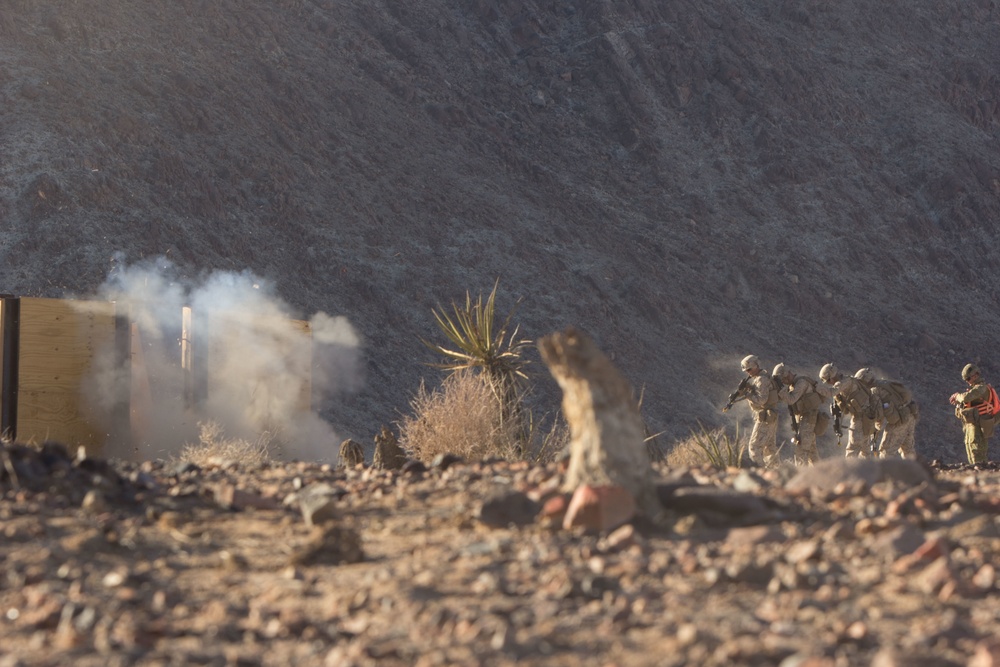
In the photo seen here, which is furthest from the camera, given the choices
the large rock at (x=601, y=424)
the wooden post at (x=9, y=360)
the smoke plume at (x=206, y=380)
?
the smoke plume at (x=206, y=380)

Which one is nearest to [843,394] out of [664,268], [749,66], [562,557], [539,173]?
[562,557]

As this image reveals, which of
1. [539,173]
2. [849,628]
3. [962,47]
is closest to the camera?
[849,628]

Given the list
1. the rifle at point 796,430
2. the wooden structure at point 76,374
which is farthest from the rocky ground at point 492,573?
the rifle at point 796,430

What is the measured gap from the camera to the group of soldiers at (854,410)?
50.8 feet

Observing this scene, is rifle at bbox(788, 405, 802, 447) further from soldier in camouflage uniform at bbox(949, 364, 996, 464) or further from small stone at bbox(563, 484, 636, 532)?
small stone at bbox(563, 484, 636, 532)

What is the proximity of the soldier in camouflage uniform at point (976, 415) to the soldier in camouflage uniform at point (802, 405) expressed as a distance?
5.64 feet

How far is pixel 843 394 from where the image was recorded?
15.9m

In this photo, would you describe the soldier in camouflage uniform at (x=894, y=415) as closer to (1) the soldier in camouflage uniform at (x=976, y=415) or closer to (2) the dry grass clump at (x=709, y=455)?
(1) the soldier in camouflage uniform at (x=976, y=415)

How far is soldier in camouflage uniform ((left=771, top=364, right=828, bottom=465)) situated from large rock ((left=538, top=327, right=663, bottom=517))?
1037 cm

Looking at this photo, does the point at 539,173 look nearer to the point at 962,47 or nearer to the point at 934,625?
the point at 962,47

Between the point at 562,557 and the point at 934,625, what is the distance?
140 cm

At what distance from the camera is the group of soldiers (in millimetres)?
15484

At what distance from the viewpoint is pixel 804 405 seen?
15914 mm

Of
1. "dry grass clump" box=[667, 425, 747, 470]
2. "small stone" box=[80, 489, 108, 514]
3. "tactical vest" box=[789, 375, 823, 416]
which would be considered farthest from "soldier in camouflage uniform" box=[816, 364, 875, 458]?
"small stone" box=[80, 489, 108, 514]
